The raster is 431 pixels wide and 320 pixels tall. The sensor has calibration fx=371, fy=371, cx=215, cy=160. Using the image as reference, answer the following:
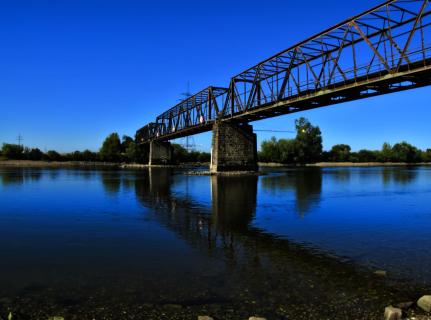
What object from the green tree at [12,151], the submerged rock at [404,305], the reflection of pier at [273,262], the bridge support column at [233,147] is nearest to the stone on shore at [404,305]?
the submerged rock at [404,305]

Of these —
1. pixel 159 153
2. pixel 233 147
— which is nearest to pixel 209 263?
pixel 233 147

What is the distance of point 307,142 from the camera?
181 metres

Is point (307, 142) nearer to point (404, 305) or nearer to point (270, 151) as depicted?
point (270, 151)

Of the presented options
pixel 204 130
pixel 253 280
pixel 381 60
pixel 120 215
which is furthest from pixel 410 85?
pixel 204 130

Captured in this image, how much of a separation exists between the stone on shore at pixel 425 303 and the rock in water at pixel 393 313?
79 centimetres

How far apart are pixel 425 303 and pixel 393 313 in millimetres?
1113

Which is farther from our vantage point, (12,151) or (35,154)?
(35,154)

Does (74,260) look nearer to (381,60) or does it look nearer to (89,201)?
(89,201)

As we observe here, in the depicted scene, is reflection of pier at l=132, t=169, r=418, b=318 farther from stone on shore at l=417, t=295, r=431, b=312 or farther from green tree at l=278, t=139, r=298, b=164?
green tree at l=278, t=139, r=298, b=164

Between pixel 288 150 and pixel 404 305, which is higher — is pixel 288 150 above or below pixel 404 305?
above

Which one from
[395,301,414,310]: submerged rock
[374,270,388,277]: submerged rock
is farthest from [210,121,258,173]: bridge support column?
[395,301,414,310]: submerged rock

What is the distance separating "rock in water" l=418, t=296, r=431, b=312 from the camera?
8.30 meters

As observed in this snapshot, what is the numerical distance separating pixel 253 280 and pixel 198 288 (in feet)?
5.43

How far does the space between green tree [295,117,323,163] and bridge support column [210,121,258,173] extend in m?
106
